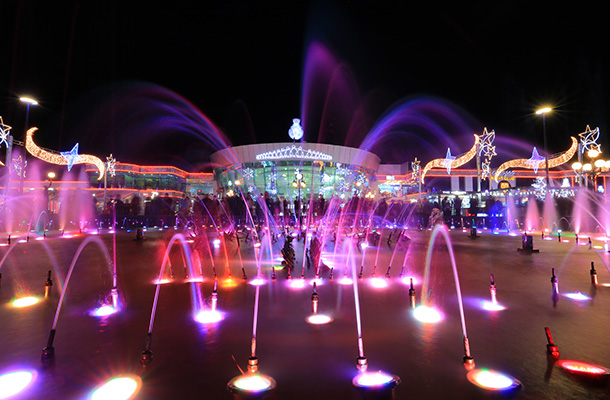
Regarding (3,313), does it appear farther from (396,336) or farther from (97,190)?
(97,190)

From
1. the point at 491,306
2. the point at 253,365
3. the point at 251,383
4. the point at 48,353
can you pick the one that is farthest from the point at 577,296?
the point at 48,353

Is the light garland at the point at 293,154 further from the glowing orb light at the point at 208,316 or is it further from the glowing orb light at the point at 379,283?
the glowing orb light at the point at 208,316

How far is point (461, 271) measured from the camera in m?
11.8

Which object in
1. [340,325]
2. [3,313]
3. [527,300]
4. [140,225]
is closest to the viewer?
[340,325]

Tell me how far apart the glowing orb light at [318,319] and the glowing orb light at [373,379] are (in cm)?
208

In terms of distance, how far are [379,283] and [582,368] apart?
18.9 feet

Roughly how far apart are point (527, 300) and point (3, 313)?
513 inches

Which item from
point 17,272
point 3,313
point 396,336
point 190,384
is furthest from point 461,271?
point 17,272

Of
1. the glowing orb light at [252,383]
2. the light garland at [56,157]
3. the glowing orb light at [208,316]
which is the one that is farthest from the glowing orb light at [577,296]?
the light garland at [56,157]

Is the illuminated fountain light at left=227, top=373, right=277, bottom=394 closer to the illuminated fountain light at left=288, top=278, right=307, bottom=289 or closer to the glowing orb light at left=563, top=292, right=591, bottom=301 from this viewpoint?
the illuminated fountain light at left=288, top=278, right=307, bottom=289

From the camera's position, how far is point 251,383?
416 cm

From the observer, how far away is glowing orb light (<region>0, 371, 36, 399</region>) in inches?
157

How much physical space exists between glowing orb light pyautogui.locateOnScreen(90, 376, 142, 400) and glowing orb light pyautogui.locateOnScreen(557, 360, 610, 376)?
623 centimetres

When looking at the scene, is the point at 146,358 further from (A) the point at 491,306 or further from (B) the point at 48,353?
(A) the point at 491,306
